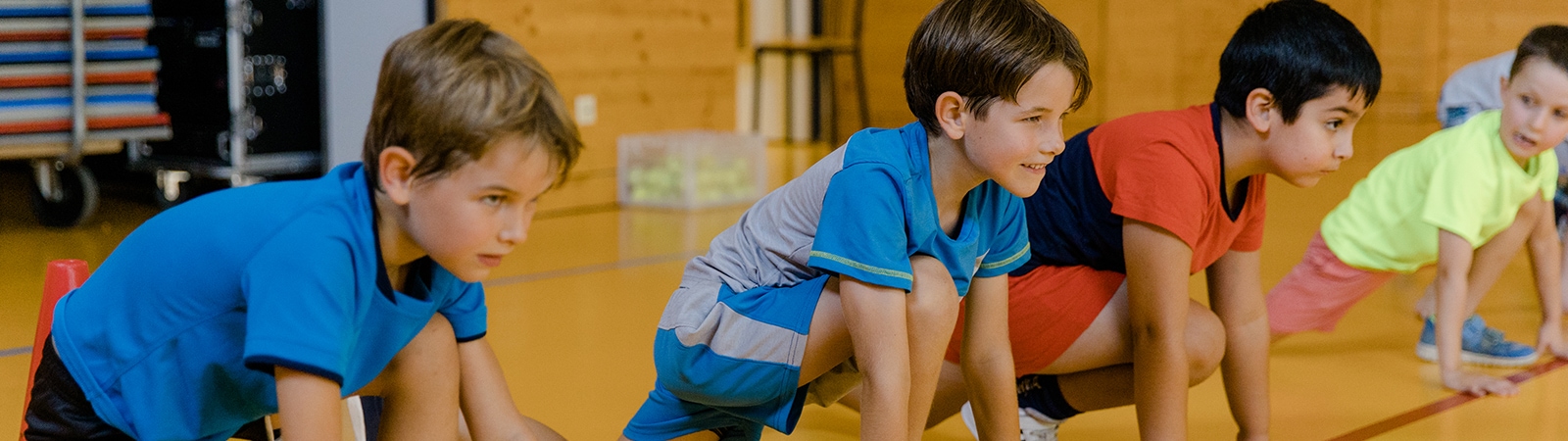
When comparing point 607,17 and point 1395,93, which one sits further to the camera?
point 1395,93

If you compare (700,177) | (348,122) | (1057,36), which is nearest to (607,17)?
(700,177)

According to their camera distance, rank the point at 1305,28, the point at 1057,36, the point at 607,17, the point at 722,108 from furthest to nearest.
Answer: the point at 722,108
the point at 607,17
the point at 1305,28
the point at 1057,36

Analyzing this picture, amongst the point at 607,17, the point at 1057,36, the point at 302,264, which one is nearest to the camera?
the point at 302,264

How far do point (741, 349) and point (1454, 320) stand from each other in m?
1.13

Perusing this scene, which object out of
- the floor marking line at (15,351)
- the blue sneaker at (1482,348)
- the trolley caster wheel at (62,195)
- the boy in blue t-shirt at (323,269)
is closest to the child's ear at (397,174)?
the boy in blue t-shirt at (323,269)

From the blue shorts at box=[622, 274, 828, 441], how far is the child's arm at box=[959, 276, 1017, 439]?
165 millimetres

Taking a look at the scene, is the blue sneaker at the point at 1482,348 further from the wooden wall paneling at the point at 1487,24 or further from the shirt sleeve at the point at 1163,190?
the wooden wall paneling at the point at 1487,24

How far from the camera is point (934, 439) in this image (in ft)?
5.37

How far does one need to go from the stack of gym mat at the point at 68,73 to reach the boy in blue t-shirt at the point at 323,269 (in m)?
2.23

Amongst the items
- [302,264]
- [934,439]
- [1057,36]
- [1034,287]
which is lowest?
[934,439]

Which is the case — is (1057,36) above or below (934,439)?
→ above

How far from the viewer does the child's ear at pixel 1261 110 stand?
141 cm

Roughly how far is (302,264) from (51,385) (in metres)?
0.30

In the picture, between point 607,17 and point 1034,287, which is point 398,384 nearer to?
point 1034,287
